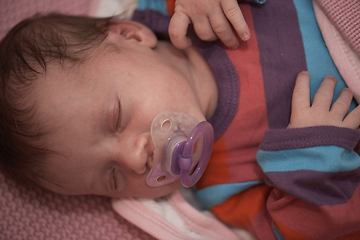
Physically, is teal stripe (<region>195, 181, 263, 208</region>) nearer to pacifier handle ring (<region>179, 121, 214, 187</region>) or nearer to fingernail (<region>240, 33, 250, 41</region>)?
pacifier handle ring (<region>179, 121, 214, 187</region>)

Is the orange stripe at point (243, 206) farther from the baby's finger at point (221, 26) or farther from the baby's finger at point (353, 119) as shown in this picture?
the baby's finger at point (221, 26)

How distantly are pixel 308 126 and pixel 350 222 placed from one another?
34 centimetres

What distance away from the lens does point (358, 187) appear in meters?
1.07

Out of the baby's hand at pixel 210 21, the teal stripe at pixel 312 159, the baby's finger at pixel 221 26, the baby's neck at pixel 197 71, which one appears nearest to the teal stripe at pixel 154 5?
the baby's neck at pixel 197 71

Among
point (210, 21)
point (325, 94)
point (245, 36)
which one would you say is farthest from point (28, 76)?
point (325, 94)

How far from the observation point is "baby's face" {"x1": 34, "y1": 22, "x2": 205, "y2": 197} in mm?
1011

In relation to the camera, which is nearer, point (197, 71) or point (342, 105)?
point (342, 105)

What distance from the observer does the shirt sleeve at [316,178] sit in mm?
1023

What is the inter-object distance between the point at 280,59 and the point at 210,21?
315 mm

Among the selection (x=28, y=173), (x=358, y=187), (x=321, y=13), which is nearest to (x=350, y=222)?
(x=358, y=187)

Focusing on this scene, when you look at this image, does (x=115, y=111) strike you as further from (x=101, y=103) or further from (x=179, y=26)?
(x=179, y=26)

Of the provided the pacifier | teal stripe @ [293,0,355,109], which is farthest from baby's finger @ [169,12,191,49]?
teal stripe @ [293,0,355,109]

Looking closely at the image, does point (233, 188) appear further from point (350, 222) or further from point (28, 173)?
point (28, 173)

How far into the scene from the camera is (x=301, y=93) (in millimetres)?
1141
